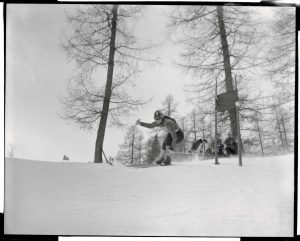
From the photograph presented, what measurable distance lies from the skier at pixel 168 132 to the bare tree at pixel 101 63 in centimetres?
27

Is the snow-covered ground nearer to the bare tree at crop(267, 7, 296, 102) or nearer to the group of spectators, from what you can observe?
the group of spectators

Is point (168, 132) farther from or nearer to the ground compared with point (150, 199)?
farther from the ground

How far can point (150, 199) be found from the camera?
18.6 ft

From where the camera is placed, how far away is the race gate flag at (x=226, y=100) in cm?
581

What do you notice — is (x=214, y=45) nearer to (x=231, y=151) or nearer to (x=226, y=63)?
(x=226, y=63)

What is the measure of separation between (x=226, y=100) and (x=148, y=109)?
3.05 feet

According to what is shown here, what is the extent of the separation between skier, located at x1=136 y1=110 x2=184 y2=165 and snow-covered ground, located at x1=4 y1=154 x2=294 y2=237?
139 millimetres

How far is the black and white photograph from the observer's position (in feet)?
18.7

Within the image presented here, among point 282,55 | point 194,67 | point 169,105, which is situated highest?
point 282,55

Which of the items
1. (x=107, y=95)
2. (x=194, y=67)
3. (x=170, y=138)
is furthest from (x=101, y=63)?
(x=170, y=138)

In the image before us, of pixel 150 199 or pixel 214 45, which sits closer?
pixel 150 199

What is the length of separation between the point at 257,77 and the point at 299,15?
2.94ft

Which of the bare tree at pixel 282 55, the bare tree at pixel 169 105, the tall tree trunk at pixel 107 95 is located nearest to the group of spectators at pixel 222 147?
the bare tree at pixel 169 105

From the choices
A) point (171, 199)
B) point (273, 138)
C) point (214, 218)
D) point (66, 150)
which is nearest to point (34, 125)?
point (66, 150)
